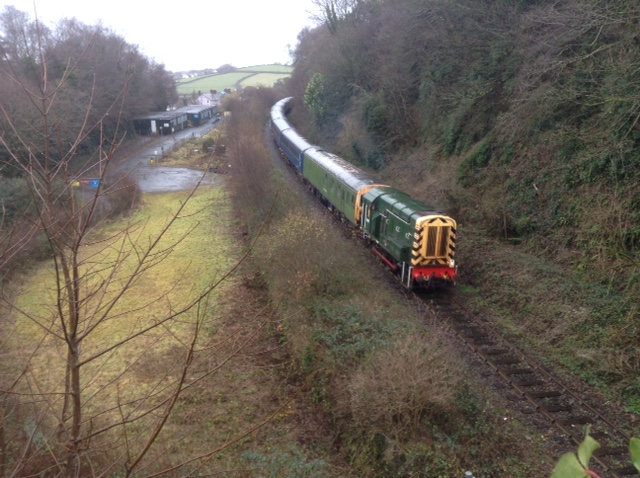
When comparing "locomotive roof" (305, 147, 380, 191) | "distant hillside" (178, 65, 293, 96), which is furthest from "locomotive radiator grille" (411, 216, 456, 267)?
"distant hillside" (178, 65, 293, 96)

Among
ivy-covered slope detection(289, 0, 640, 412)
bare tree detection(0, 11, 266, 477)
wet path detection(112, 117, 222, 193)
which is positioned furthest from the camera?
wet path detection(112, 117, 222, 193)

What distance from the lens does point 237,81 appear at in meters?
110

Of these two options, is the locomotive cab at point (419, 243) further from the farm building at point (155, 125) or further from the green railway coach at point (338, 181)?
the farm building at point (155, 125)

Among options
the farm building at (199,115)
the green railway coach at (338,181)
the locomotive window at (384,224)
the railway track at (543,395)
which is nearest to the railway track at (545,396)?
the railway track at (543,395)

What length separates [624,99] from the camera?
12391mm

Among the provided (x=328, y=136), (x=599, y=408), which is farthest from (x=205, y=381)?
(x=328, y=136)

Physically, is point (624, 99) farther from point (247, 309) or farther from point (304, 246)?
point (247, 309)

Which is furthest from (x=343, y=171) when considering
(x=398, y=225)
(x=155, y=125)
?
(x=155, y=125)

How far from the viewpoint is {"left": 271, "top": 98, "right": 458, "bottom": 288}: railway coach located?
45.0 ft

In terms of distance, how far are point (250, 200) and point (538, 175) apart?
1201 centimetres

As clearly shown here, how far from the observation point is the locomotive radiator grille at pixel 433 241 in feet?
44.4

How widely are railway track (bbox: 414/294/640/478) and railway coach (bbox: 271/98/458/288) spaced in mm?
1593

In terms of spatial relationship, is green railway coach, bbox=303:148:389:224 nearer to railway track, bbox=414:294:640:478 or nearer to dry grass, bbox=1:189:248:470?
dry grass, bbox=1:189:248:470

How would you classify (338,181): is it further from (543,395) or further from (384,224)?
(543,395)
